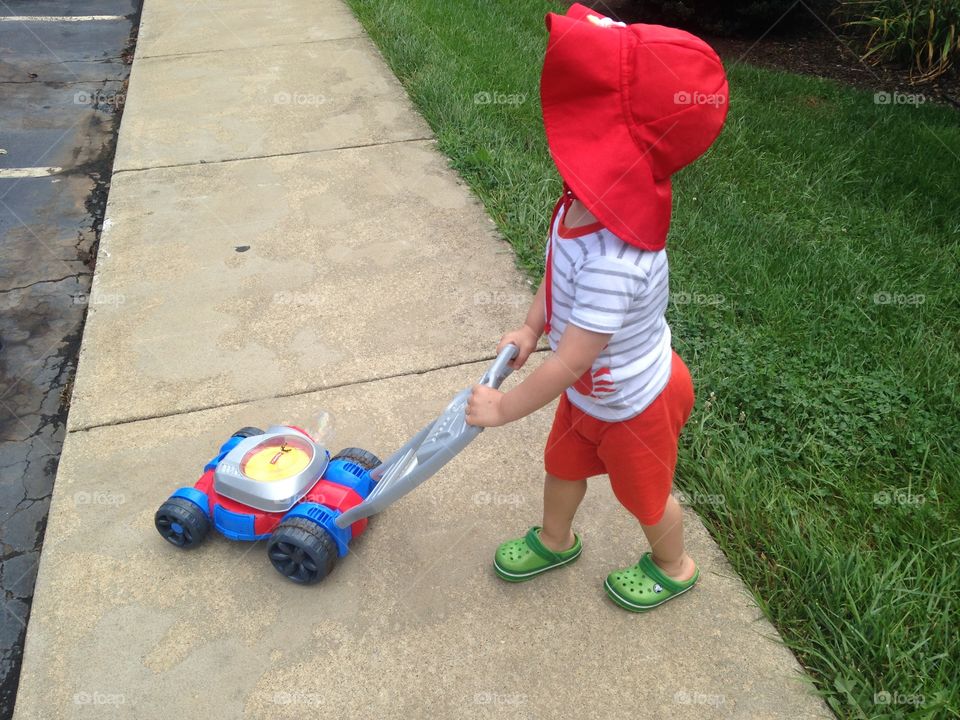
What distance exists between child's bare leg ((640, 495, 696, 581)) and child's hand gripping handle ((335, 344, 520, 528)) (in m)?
0.58

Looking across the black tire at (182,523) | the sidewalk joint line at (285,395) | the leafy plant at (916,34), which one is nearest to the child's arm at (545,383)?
the black tire at (182,523)

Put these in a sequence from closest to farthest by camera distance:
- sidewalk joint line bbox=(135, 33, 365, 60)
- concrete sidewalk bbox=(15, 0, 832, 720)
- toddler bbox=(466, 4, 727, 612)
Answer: toddler bbox=(466, 4, 727, 612)
concrete sidewalk bbox=(15, 0, 832, 720)
sidewalk joint line bbox=(135, 33, 365, 60)

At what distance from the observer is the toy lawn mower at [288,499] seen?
2.37 metres

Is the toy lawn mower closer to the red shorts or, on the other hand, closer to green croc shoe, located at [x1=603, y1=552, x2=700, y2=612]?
the red shorts

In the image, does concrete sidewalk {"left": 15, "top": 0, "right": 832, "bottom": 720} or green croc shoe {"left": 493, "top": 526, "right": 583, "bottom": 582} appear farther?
green croc shoe {"left": 493, "top": 526, "right": 583, "bottom": 582}

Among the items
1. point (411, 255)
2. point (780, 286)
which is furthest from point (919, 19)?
point (411, 255)

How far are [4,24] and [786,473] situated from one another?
819 cm

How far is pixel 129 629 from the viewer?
2375mm

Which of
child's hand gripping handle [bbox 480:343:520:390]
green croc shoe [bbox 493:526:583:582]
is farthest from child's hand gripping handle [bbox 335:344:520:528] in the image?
green croc shoe [bbox 493:526:583:582]

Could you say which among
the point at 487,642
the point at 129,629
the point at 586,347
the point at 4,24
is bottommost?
the point at 4,24

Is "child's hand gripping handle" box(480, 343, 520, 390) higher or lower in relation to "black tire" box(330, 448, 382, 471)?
higher

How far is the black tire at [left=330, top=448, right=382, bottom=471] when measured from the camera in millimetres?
2705

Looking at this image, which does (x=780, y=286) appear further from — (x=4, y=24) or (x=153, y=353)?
(x=4, y=24)

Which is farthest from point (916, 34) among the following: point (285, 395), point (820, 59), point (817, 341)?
point (285, 395)
